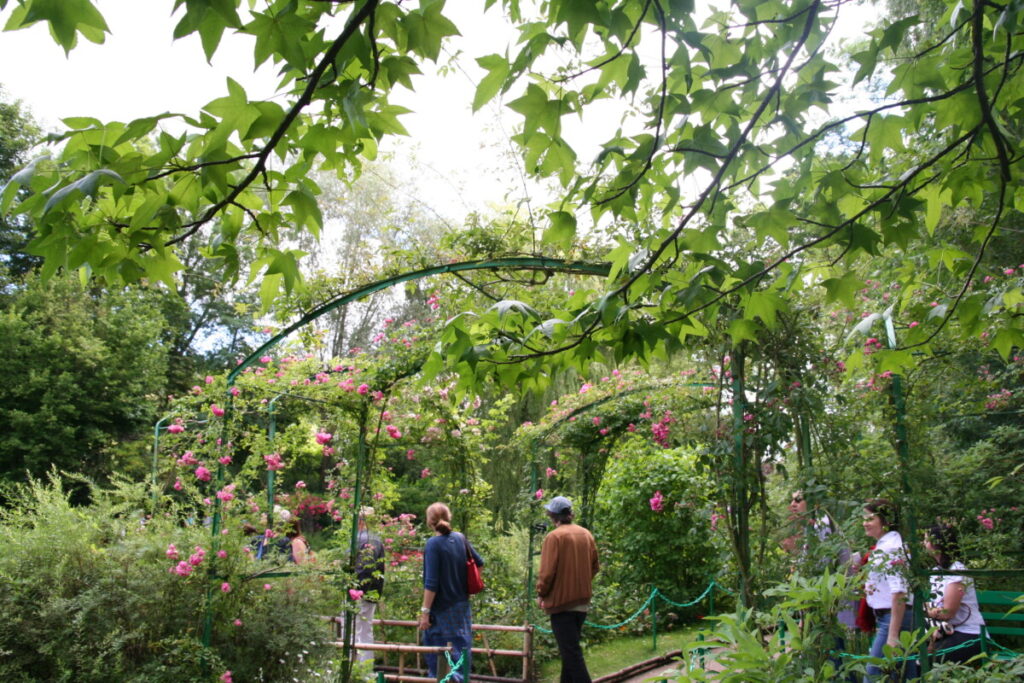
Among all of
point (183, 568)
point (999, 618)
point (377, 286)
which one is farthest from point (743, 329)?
point (183, 568)

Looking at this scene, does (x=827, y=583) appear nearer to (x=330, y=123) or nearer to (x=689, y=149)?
(x=689, y=149)

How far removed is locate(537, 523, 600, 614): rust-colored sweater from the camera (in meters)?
4.87

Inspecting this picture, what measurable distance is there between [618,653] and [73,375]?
1572cm

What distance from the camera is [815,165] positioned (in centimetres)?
209

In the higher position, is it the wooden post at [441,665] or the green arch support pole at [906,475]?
the green arch support pole at [906,475]

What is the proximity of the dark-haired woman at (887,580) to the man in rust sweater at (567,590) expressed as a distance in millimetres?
1723

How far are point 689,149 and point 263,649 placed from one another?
4769 mm

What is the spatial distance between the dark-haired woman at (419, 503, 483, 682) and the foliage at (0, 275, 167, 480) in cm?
1377

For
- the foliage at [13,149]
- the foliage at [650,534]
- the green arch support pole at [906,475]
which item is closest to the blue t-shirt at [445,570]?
the green arch support pole at [906,475]

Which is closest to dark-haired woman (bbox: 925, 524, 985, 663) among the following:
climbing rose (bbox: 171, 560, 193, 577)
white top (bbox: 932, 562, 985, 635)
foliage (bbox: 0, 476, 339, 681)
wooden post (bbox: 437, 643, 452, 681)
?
white top (bbox: 932, 562, 985, 635)

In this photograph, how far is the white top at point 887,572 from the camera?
3.43m

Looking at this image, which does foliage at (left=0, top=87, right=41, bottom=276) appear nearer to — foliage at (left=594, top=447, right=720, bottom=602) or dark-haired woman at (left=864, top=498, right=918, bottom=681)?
foliage at (left=594, top=447, right=720, bottom=602)

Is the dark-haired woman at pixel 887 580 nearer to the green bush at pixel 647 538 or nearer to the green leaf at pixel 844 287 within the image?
the green leaf at pixel 844 287

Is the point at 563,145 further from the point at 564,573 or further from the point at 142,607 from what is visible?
the point at 142,607
